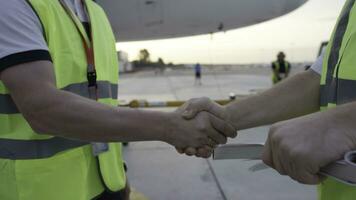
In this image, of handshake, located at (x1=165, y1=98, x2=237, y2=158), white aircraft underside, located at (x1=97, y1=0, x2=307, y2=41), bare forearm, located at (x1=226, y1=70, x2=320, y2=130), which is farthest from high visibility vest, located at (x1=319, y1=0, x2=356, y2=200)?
white aircraft underside, located at (x1=97, y1=0, x2=307, y2=41)

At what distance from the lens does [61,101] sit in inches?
48.6

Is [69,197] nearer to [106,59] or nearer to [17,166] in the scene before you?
[17,166]

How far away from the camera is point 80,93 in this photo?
1.41m

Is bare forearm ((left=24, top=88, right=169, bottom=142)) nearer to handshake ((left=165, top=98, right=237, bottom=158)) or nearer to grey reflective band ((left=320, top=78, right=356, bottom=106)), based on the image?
handshake ((left=165, top=98, right=237, bottom=158))

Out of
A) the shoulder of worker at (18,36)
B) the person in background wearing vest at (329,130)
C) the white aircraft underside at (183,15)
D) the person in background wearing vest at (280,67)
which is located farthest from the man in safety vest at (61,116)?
the person in background wearing vest at (280,67)

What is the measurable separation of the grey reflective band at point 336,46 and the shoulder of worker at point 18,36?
0.78 m

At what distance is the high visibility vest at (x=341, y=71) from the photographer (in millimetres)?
907

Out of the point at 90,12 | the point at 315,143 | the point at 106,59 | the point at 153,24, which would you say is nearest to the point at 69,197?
the point at 106,59

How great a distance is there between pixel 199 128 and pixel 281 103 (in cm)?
31

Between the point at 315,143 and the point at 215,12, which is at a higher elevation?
the point at 215,12

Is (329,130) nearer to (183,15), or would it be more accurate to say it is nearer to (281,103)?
(281,103)

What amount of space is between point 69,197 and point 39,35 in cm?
54

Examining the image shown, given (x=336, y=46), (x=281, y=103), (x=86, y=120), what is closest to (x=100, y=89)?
(x=86, y=120)

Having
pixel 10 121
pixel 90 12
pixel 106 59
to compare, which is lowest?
pixel 10 121
